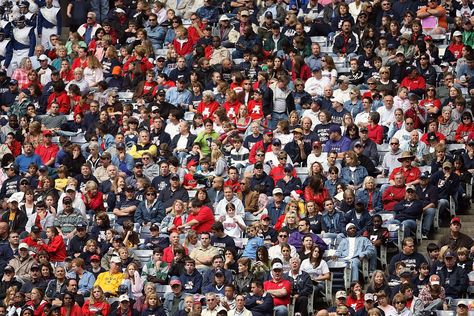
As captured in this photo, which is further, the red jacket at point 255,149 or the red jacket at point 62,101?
the red jacket at point 62,101

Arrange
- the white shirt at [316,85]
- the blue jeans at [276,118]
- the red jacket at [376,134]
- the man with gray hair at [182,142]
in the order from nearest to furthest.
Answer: the red jacket at [376,134], the man with gray hair at [182,142], the blue jeans at [276,118], the white shirt at [316,85]

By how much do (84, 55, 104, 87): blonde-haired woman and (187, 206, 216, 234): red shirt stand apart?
623 cm

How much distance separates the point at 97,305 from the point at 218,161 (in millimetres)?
3893

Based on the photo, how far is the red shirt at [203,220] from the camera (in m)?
26.3

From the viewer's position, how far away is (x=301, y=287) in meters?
24.3

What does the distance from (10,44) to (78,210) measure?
738 centimetres

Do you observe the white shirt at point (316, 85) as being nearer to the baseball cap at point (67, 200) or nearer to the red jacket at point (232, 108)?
the red jacket at point (232, 108)

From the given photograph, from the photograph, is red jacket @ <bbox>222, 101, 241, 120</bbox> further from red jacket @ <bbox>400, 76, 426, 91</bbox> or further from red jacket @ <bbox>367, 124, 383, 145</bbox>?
red jacket @ <bbox>400, 76, 426, 91</bbox>

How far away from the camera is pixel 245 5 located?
32.9m

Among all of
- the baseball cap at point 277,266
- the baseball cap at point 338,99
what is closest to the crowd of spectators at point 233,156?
the baseball cap at point 277,266

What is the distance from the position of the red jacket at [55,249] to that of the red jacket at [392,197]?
4.83 m

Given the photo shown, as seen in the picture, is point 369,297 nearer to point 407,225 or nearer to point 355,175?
point 407,225

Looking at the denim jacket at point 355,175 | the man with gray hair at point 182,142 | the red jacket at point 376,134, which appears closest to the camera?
the denim jacket at point 355,175

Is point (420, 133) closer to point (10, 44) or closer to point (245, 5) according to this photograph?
point (245, 5)
